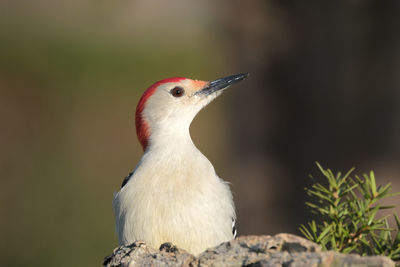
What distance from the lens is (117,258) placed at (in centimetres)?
165

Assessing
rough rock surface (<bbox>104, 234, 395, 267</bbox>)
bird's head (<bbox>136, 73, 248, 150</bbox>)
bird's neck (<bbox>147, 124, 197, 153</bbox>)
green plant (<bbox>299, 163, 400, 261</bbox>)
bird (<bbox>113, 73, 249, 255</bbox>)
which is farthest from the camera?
bird's head (<bbox>136, 73, 248, 150</bbox>)

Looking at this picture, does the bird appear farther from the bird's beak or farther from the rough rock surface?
the rough rock surface

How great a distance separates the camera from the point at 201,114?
15.2 m

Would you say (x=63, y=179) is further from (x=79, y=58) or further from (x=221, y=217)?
(x=221, y=217)

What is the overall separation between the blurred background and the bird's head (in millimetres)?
1396

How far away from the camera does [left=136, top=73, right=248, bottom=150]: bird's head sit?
137 inches

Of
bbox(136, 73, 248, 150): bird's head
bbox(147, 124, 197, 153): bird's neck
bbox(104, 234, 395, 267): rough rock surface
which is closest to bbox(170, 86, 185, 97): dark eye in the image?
bbox(136, 73, 248, 150): bird's head

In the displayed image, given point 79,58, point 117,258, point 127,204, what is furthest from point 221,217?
point 79,58

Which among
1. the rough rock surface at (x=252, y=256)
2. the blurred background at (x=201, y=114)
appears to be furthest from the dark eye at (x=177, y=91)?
the rough rock surface at (x=252, y=256)

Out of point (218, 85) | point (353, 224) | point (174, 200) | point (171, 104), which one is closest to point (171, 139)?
point (171, 104)

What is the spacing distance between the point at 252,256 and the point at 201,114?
13802 mm

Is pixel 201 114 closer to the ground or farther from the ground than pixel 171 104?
closer to the ground

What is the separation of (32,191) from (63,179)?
113cm

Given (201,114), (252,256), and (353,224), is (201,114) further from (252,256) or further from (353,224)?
(252,256)
